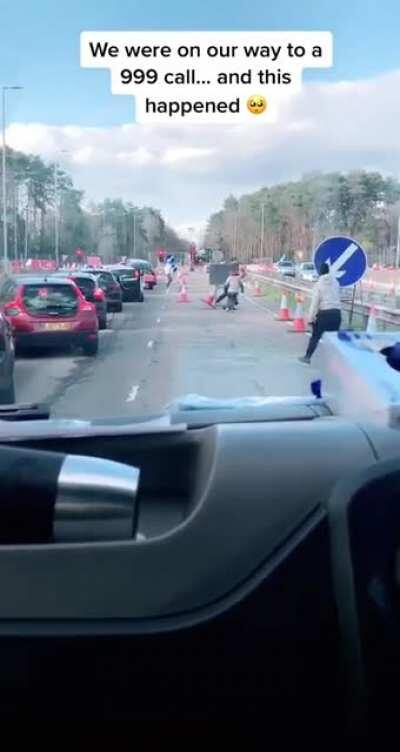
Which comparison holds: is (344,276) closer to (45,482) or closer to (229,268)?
(45,482)

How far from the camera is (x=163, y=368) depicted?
56.5 ft

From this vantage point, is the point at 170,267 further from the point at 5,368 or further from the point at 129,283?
the point at 5,368

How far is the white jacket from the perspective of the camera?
14.5 meters

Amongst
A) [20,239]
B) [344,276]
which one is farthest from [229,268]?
[344,276]

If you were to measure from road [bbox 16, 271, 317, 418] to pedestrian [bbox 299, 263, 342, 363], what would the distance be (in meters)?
0.81

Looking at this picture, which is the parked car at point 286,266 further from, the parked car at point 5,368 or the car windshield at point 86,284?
the parked car at point 5,368

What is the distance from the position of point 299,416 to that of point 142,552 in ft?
2.67

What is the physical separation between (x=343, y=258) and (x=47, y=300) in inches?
267

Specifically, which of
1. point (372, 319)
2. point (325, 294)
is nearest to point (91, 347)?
point (372, 319)

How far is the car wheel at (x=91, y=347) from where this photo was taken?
762 inches

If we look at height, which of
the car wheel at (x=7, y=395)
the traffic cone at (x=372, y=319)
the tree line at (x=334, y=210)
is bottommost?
the car wheel at (x=7, y=395)

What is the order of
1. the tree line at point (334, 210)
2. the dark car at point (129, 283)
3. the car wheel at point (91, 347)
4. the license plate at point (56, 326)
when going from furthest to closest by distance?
the dark car at point (129, 283) → the tree line at point (334, 210) → the car wheel at point (91, 347) → the license plate at point (56, 326)

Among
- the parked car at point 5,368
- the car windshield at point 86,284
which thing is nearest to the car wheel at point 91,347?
the car windshield at point 86,284

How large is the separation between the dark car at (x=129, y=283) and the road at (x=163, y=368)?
12861 millimetres
